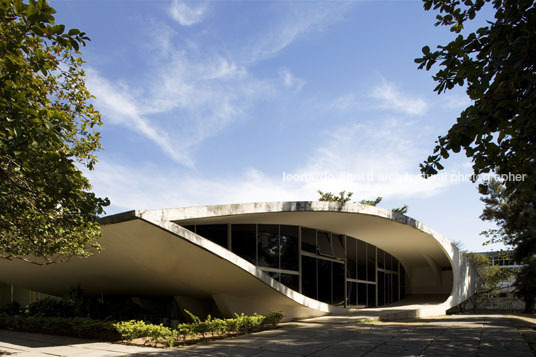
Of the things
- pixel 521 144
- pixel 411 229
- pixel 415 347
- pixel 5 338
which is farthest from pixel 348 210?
pixel 5 338

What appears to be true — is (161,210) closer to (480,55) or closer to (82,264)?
(82,264)

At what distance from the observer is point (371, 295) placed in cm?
2227

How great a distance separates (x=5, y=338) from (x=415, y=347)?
11051 millimetres

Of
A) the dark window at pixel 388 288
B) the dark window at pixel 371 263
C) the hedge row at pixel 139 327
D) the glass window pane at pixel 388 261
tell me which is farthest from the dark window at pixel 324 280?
the dark window at pixel 388 288

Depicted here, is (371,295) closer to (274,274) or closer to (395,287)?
(395,287)

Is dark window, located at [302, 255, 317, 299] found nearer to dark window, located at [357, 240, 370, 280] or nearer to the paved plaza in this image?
dark window, located at [357, 240, 370, 280]

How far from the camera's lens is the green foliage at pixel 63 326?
35.0ft

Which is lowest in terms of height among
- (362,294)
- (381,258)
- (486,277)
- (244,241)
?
(486,277)

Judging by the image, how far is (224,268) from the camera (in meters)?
11.5

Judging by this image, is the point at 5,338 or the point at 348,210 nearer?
the point at 5,338

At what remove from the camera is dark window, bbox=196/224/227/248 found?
43.8 feet

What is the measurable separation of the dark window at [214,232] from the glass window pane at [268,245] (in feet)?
5.26

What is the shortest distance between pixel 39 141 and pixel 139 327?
6.51m

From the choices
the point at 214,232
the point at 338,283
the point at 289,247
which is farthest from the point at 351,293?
the point at 214,232
